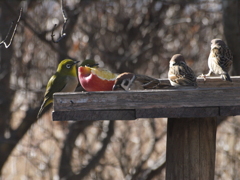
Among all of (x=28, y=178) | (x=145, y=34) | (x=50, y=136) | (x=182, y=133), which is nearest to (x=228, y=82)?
(x=182, y=133)

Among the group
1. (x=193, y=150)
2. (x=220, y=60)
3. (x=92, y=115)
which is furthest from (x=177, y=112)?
(x=220, y=60)

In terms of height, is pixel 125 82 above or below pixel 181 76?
below

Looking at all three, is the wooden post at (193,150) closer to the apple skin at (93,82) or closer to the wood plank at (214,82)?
the wood plank at (214,82)

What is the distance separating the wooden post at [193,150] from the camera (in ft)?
11.8

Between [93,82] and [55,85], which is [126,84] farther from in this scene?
[55,85]

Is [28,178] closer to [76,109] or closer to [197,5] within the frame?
[197,5]

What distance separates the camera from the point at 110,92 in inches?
114

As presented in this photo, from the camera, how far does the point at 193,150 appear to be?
11.8ft

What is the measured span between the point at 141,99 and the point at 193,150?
0.94m

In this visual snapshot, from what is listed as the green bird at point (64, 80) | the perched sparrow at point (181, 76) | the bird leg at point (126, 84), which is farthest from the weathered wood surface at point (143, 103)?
the green bird at point (64, 80)

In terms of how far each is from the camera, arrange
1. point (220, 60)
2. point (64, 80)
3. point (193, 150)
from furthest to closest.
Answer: point (64, 80), point (220, 60), point (193, 150)

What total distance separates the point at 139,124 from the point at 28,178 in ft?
7.88

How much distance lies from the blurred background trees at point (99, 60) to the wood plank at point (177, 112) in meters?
4.17

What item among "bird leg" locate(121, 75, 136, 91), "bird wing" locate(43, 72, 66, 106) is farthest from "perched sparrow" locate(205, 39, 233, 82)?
"bird wing" locate(43, 72, 66, 106)
